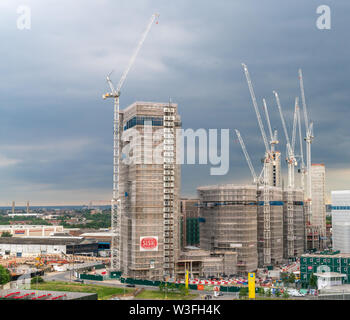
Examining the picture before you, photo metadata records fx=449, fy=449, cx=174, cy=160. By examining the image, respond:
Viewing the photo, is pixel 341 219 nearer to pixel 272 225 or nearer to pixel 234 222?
pixel 272 225

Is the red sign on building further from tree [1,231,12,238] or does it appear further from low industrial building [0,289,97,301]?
tree [1,231,12,238]

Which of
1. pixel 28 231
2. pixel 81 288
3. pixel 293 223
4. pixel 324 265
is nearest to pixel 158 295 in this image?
pixel 81 288

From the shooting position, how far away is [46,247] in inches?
3949

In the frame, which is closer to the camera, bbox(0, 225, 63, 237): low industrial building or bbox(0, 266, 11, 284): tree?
Answer: bbox(0, 266, 11, 284): tree

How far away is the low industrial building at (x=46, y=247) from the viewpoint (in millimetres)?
99062

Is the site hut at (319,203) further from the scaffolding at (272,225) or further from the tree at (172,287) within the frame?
the tree at (172,287)

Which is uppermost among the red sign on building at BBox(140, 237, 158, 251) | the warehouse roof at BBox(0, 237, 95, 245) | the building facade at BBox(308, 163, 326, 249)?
the building facade at BBox(308, 163, 326, 249)

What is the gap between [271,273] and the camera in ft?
244

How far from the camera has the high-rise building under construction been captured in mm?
65188

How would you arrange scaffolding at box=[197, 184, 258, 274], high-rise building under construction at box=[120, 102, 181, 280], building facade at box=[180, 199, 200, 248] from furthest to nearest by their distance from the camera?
1. building facade at box=[180, 199, 200, 248]
2. scaffolding at box=[197, 184, 258, 274]
3. high-rise building under construction at box=[120, 102, 181, 280]

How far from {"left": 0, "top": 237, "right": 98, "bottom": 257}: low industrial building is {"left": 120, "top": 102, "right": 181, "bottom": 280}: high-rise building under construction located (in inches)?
1380

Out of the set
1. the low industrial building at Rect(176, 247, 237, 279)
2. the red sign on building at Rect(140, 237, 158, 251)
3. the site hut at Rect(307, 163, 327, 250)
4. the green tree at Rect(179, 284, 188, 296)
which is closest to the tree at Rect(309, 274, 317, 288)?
the low industrial building at Rect(176, 247, 237, 279)
